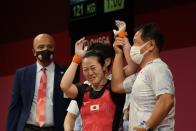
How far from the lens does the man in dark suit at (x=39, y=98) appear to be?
3.50m

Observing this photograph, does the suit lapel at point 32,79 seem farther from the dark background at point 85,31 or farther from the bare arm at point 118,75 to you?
the dark background at point 85,31

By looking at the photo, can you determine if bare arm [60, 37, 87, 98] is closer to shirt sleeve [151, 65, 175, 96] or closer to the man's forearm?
the man's forearm

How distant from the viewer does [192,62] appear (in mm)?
4348

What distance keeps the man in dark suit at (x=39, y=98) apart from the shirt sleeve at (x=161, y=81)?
1.12 m

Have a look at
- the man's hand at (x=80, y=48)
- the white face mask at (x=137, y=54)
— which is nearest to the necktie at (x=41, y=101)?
the man's hand at (x=80, y=48)

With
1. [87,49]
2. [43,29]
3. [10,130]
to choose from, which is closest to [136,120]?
[87,49]

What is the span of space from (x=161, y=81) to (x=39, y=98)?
48.2 inches

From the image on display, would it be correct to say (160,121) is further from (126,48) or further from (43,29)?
(43,29)

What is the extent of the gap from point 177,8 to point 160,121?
2.23 m

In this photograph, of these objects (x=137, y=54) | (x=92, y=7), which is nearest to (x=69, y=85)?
(x=137, y=54)

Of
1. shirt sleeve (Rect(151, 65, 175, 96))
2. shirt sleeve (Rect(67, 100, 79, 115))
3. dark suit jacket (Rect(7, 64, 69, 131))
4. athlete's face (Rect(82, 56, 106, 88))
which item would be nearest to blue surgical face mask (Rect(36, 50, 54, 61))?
dark suit jacket (Rect(7, 64, 69, 131))

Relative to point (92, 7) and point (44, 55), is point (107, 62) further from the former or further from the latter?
point (92, 7)

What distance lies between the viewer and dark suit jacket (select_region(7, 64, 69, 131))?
3.50 meters

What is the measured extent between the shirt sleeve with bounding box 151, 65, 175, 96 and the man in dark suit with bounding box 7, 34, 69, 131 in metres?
1.12
